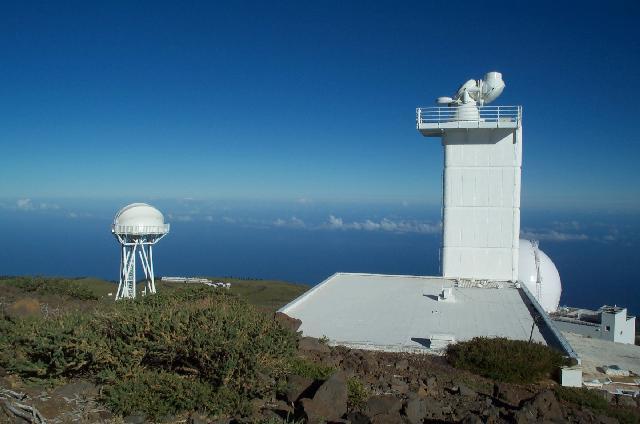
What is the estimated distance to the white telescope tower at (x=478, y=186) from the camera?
1606 centimetres

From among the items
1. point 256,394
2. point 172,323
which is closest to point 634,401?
point 256,394

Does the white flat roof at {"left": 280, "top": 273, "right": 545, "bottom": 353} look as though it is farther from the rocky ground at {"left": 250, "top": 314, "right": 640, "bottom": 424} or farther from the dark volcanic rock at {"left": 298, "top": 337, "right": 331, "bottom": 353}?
the rocky ground at {"left": 250, "top": 314, "right": 640, "bottom": 424}

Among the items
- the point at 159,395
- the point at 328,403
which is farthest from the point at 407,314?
the point at 159,395

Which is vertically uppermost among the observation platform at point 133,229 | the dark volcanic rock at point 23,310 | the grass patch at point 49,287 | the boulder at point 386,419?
the observation platform at point 133,229

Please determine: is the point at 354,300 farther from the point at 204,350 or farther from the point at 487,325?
the point at 204,350

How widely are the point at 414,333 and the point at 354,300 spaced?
137 inches

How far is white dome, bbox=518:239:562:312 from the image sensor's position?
18.8 m

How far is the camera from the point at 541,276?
19156 millimetres

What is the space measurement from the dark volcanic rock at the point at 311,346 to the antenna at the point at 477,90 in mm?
10369

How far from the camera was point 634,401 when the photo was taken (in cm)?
697

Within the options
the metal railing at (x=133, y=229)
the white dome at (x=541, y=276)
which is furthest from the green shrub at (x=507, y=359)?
the metal railing at (x=133, y=229)

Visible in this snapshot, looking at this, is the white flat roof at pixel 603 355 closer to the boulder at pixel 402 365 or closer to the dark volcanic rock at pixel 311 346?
the boulder at pixel 402 365

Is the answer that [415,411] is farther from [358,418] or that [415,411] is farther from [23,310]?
[23,310]

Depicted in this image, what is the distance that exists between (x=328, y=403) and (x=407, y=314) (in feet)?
20.8
